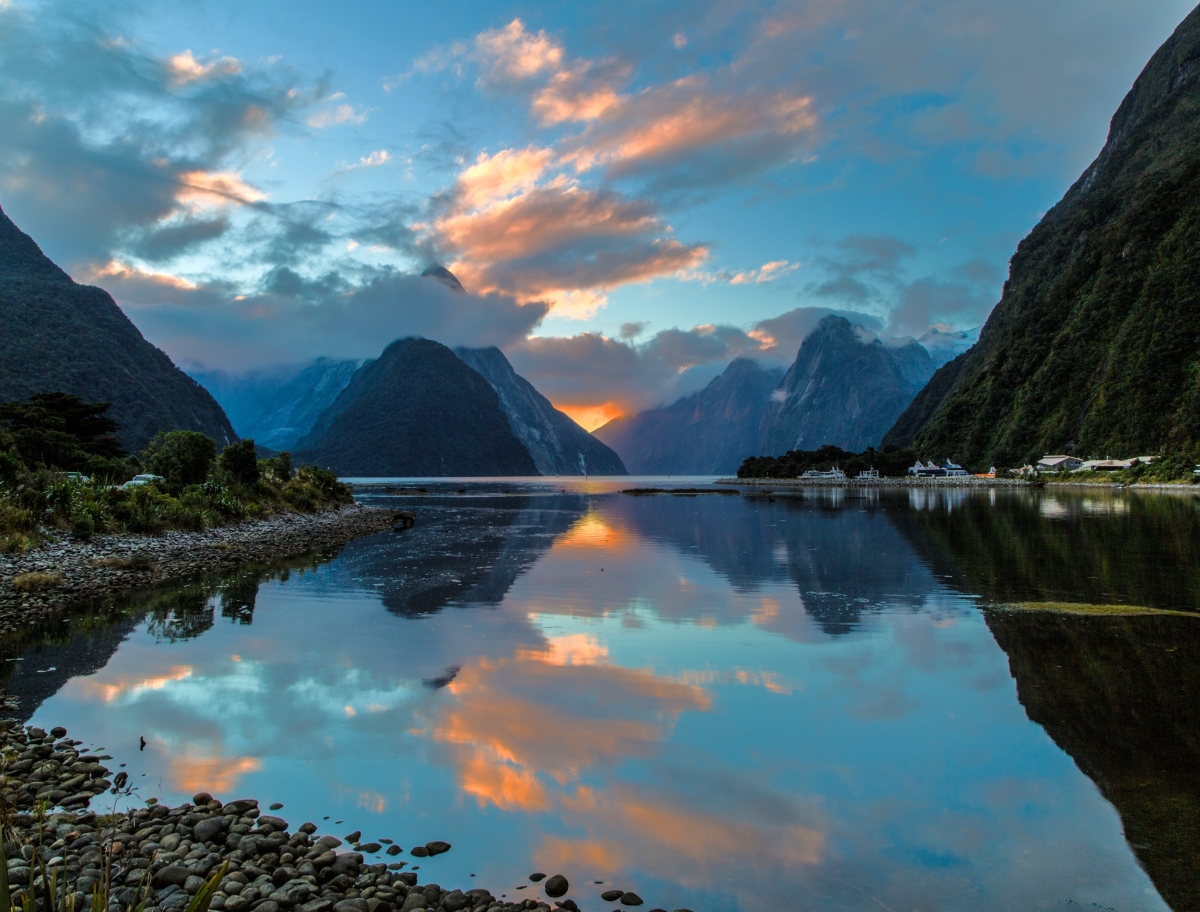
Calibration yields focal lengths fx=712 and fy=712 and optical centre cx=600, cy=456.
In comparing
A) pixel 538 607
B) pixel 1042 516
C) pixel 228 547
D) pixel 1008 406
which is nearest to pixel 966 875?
pixel 538 607

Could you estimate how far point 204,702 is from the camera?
1305 cm

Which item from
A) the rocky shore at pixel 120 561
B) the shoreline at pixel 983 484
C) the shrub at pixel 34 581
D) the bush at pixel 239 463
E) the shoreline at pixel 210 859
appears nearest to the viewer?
the shoreline at pixel 210 859

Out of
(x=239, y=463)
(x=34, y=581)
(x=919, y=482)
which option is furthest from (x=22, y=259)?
(x=919, y=482)

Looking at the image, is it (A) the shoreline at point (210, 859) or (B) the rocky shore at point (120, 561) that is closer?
(A) the shoreline at point (210, 859)

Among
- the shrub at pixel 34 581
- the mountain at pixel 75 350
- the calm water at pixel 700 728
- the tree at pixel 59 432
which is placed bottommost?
the calm water at pixel 700 728

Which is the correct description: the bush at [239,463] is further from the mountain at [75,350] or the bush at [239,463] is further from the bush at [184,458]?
the mountain at [75,350]

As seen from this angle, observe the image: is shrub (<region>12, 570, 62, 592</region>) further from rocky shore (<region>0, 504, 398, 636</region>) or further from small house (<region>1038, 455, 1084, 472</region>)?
small house (<region>1038, 455, 1084, 472</region>)

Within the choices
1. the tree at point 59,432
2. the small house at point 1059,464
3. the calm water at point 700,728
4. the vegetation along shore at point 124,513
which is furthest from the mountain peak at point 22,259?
the small house at point 1059,464

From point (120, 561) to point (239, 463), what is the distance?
28.7 meters

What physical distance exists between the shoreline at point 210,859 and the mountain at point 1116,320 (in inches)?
5047

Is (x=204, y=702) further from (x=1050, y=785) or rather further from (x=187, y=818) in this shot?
(x=1050, y=785)

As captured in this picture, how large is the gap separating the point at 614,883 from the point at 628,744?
12.4ft

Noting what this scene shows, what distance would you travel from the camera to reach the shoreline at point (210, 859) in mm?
6270

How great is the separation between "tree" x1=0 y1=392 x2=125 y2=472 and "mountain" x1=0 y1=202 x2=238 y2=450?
3652cm
